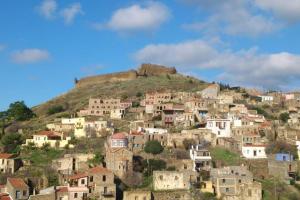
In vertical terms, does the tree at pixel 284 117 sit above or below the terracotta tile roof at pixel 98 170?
above

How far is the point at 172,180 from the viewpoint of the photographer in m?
50.2

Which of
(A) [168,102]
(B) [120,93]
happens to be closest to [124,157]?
(A) [168,102]

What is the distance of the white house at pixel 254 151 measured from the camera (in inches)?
2329

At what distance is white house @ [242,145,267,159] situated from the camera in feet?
194

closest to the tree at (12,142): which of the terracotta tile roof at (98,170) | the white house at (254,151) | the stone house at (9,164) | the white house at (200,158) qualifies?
the stone house at (9,164)

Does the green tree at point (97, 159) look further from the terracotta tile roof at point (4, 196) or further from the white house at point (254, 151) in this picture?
the white house at point (254, 151)

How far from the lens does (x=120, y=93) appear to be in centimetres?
10062

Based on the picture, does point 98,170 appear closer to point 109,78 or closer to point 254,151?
point 254,151

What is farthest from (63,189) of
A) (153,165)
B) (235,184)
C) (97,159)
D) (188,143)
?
(188,143)

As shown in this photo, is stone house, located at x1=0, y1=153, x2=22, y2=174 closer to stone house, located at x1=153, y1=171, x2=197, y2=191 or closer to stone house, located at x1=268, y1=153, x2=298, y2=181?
stone house, located at x1=153, y1=171, x2=197, y2=191

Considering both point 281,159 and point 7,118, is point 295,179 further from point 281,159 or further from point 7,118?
point 7,118

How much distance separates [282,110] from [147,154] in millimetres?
32649

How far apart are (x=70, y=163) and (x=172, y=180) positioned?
36.1 feet

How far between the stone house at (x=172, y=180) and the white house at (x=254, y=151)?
11002 mm
